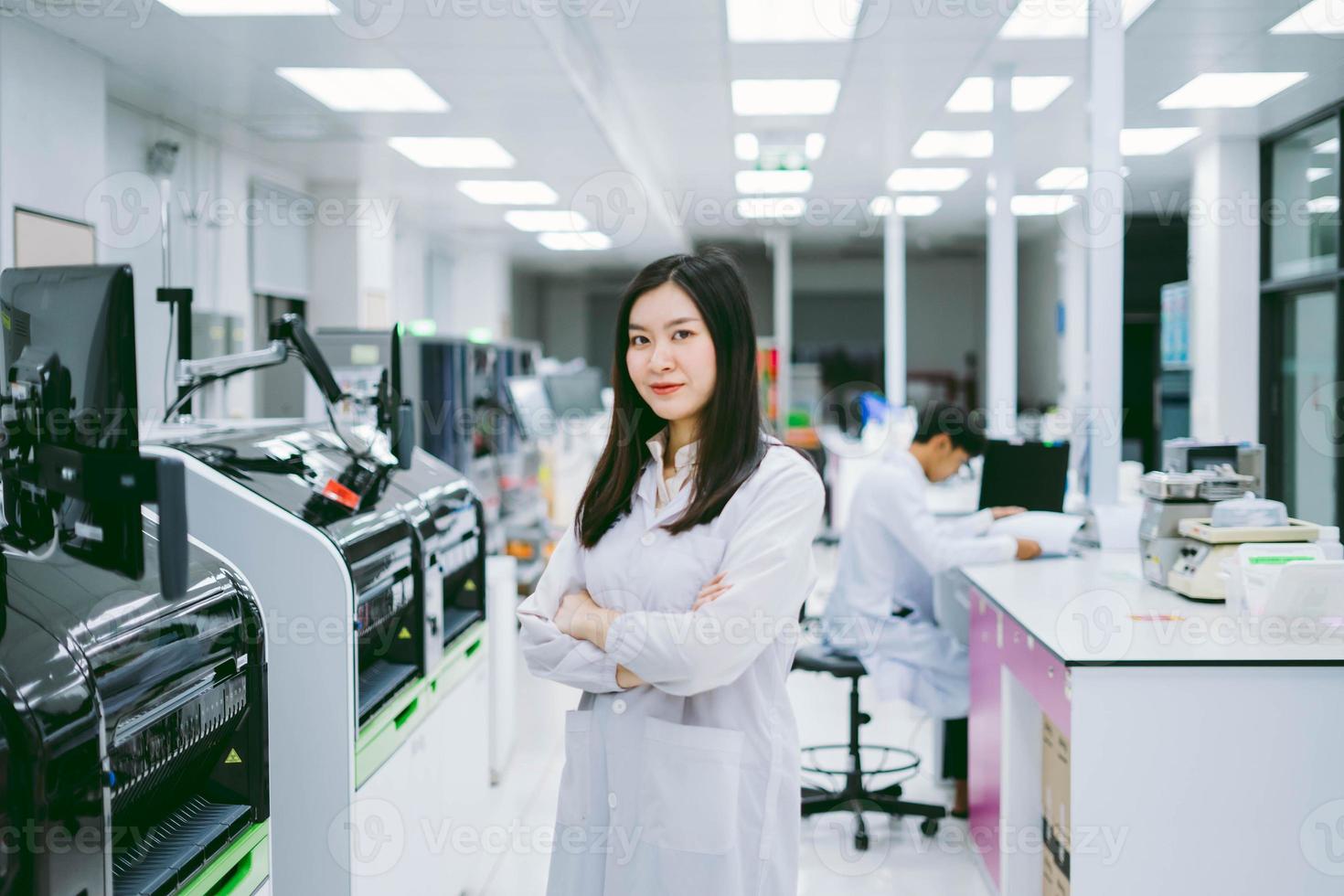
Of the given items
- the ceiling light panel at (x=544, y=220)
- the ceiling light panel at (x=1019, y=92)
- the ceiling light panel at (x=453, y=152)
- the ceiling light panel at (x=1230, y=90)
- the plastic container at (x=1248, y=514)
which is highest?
the ceiling light panel at (x=544, y=220)

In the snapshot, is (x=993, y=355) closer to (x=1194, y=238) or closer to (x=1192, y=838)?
(x=1194, y=238)

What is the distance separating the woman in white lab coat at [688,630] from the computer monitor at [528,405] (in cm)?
372

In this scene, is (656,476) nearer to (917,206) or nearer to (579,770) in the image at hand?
(579,770)

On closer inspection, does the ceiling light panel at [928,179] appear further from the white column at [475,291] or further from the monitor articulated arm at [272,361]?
the monitor articulated arm at [272,361]

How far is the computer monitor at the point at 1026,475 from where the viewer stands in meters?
4.01

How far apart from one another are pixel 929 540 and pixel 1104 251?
3.73ft

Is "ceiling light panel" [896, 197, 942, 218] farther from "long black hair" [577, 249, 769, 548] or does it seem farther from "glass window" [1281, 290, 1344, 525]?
"long black hair" [577, 249, 769, 548]

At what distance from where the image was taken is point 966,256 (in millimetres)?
14797

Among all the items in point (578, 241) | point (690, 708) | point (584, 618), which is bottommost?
point (690, 708)

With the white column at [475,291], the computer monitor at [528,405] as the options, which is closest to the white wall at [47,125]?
the computer monitor at [528,405]

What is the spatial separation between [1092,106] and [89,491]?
3.31 meters

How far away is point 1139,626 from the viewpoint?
2396 mm

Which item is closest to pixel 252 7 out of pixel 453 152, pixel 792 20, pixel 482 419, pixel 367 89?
pixel 367 89

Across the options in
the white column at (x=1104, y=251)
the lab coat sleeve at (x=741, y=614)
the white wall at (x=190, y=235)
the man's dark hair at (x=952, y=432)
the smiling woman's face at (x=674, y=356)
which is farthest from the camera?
the white wall at (x=190, y=235)
